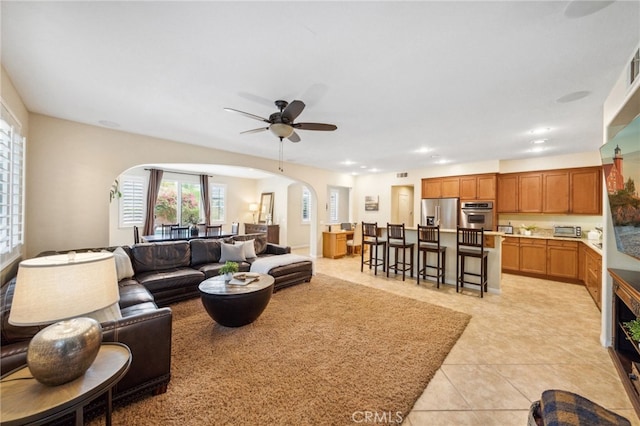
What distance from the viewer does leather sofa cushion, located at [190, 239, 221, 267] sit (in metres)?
4.45

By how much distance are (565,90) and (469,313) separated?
2.89 meters

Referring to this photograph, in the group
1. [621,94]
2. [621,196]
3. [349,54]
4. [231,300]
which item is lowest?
[231,300]

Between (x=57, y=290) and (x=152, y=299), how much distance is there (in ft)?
6.11

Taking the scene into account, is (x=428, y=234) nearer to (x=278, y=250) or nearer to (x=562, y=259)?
(x=562, y=259)

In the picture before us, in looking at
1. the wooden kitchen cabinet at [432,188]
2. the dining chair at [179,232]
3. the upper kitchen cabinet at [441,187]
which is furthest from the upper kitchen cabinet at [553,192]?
the dining chair at [179,232]

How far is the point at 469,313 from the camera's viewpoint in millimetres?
3484

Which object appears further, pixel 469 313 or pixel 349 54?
pixel 469 313

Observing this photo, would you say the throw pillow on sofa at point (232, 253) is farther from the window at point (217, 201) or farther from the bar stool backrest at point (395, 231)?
the window at point (217, 201)

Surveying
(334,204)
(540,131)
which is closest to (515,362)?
(540,131)

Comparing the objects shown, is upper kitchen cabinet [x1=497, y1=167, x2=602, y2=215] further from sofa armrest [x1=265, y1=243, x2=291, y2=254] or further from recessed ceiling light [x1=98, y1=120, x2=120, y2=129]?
recessed ceiling light [x1=98, y1=120, x2=120, y2=129]

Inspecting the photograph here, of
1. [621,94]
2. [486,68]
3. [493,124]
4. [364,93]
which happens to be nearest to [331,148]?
[364,93]

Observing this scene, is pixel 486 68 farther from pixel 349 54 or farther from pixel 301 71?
pixel 301 71

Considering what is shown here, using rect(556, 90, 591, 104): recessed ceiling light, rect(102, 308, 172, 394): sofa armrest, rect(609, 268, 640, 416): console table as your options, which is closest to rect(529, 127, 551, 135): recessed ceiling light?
rect(556, 90, 591, 104): recessed ceiling light

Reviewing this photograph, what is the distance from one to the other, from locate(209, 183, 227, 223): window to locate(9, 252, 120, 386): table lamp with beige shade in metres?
7.98
